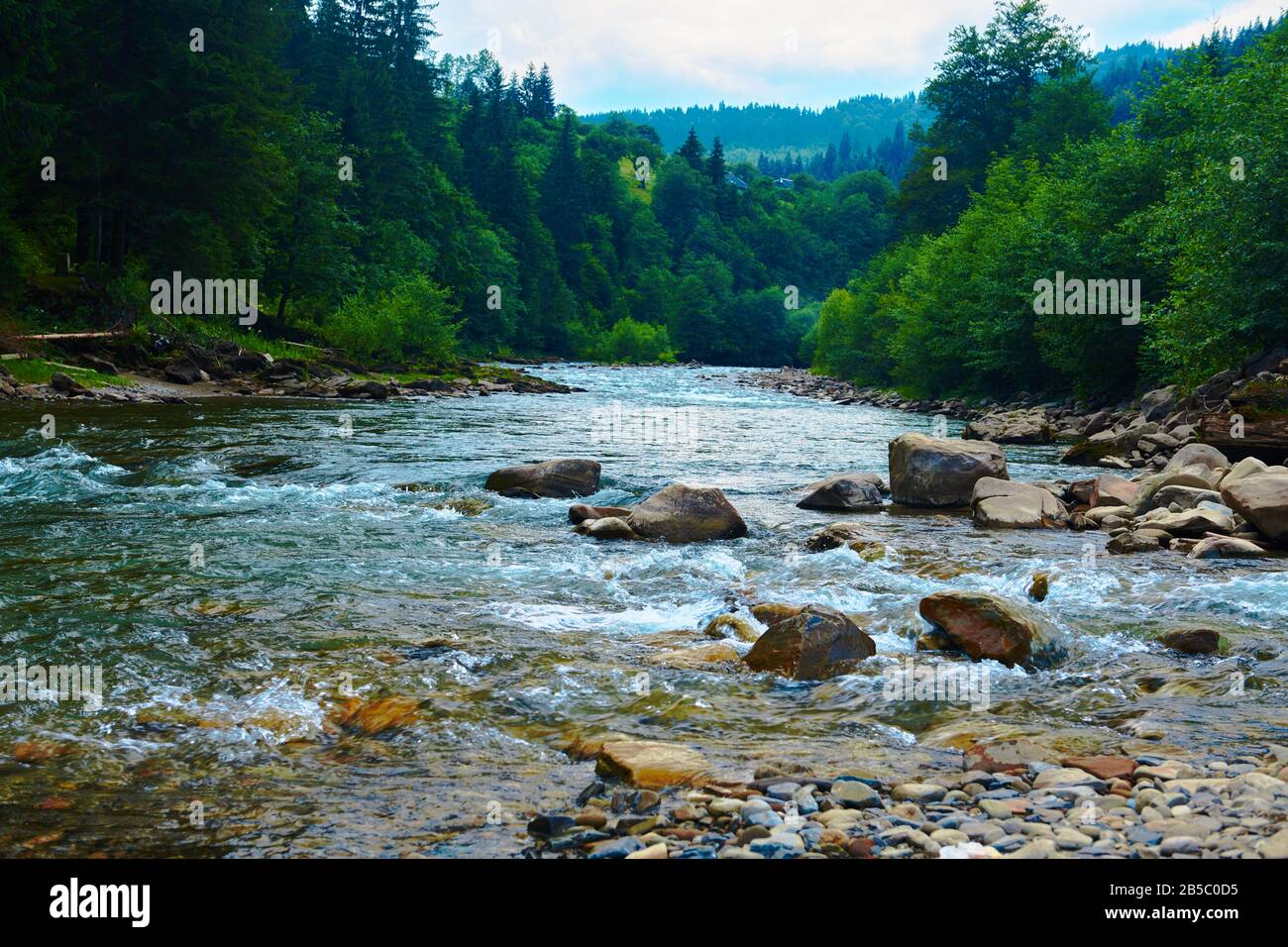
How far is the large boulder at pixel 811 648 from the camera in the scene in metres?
7.56

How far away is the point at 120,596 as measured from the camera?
30.2 feet

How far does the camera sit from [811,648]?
7.61 m

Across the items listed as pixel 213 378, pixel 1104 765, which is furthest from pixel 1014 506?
pixel 213 378

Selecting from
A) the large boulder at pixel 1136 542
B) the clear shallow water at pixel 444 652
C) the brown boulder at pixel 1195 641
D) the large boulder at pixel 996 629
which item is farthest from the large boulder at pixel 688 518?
the brown boulder at pixel 1195 641

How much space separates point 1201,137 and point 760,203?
150062 millimetres

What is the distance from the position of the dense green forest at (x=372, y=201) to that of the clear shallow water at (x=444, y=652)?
79.1 feet

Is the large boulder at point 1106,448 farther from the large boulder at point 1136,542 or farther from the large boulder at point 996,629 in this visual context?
the large boulder at point 996,629

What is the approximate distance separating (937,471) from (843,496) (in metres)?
1.77

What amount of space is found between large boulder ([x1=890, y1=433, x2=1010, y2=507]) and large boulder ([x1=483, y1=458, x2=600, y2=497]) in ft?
17.8

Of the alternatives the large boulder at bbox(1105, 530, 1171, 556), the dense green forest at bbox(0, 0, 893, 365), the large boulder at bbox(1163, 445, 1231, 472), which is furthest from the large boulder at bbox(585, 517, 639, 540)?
the dense green forest at bbox(0, 0, 893, 365)

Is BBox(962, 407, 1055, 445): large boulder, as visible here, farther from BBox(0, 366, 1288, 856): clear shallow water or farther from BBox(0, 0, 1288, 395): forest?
BBox(0, 366, 1288, 856): clear shallow water

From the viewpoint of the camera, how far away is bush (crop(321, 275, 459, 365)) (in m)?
47.5
